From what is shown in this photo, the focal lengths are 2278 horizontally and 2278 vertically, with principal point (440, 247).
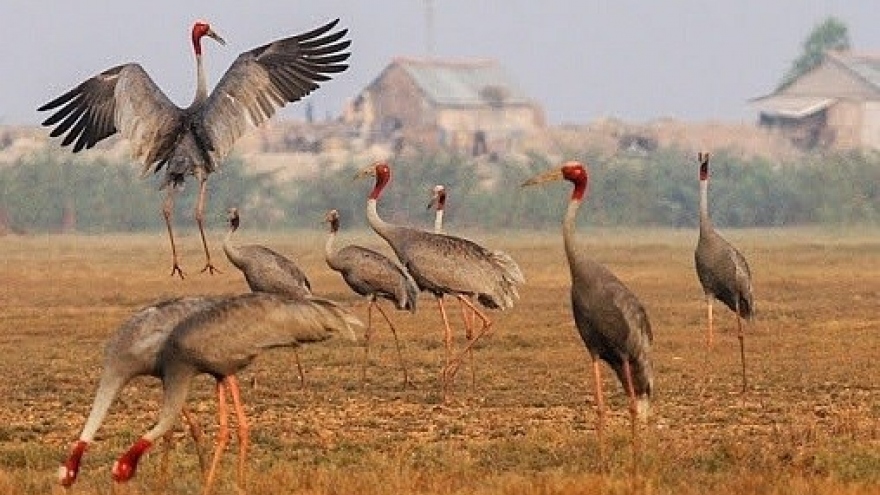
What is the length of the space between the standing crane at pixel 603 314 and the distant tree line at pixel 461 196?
4674 centimetres

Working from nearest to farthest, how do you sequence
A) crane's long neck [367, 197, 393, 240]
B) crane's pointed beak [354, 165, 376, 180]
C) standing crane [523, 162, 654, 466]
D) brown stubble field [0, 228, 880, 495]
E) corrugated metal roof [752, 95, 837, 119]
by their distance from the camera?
brown stubble field [0, 228, 880, 495]
standing crane [523, 162, 654, 466]
crane's long neck [367, 197, 393, 240]
crane's pointed beak [354, 165, 376, 180]
corrugated metal roof [752, 95, 837, 119]

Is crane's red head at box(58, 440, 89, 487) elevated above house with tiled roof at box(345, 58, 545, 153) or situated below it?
above

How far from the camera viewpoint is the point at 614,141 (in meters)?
76.0

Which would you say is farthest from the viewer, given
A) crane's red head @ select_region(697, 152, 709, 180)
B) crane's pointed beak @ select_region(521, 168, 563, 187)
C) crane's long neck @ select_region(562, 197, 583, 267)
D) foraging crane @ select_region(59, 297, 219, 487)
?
crane's red head @ select_region(697, 152, 709, 180)

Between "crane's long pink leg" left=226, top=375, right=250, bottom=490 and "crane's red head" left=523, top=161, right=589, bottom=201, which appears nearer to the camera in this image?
"crane's long pink leg" left=226, top=375, right=250, bottom=490

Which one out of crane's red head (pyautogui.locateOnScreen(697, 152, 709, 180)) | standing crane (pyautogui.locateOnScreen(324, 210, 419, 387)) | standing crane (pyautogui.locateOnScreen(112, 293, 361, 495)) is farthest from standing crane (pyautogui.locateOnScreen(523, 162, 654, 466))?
standing crane (pyautogui.locateOnScreen(324, 210, 419, 387))

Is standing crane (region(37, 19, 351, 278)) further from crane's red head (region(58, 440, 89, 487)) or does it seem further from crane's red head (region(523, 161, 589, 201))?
crane's red head (region(58, 440, 89, 487))

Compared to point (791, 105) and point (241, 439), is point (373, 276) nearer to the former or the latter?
point (241, 439)

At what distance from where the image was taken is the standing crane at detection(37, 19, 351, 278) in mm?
13148

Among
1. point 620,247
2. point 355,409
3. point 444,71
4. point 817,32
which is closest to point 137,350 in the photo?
point 355,409

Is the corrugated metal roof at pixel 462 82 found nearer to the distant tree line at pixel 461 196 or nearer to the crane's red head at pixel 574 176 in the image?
the distant tree line at pixel 461 196

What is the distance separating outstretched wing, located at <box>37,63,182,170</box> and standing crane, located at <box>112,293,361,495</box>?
3.79m

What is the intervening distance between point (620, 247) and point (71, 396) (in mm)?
32401

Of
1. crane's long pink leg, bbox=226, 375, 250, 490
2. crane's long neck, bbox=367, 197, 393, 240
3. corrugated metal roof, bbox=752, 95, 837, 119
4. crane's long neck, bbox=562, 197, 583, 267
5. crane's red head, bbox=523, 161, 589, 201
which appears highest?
crane's red head, bbox=523, 161, 589, 201
